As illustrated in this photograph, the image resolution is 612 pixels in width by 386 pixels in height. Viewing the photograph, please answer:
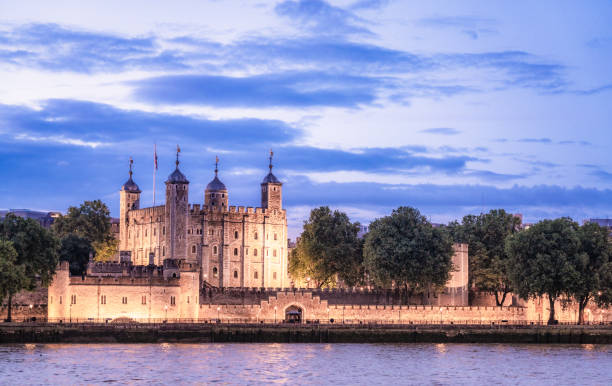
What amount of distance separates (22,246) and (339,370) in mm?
Result: 27096

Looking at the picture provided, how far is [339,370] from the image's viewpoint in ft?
230

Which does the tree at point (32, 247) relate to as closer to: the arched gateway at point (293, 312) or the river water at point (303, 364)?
the river water at point (303, 364)

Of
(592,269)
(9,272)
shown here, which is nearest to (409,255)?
(592,269)

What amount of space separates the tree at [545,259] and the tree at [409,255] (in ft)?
20.4

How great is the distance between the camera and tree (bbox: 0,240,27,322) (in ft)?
257

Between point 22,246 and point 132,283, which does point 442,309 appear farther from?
point 22,246

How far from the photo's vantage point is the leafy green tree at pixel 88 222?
383ft

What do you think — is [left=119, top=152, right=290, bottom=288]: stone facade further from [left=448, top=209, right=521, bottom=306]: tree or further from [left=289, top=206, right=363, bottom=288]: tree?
[left=448, top=209, right=521, bottom=306]: tree

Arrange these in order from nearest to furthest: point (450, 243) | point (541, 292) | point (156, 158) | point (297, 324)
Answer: point (297, 324) < point (541, 292) < point (450, 243) < point (156, 158)

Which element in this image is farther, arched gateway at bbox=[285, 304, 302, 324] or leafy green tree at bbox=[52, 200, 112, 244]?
leafy green tree at bbox=[52, 200, 112, 244]

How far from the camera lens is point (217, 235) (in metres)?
116

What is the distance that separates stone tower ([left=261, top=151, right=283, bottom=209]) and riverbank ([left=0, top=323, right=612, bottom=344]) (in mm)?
34731

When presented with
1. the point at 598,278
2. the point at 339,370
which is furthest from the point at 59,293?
the point at 598,278

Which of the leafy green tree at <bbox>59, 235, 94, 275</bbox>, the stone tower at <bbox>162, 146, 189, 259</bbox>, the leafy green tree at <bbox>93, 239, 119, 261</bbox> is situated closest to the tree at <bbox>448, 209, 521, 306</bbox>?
the stone tower at <bbox>162, 146, 189, 259</bbox>
